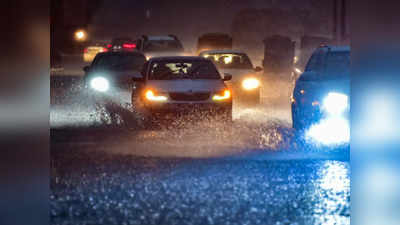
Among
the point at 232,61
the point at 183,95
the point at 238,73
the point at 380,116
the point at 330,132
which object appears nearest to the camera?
the point at 380,116

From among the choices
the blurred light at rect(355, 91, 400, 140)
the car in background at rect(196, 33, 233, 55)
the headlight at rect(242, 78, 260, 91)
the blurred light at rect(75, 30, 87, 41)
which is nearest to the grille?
the headlight at rect(242, 78, 260, 91)

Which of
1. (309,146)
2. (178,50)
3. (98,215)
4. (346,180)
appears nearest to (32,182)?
(98,215)

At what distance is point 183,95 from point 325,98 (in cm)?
400

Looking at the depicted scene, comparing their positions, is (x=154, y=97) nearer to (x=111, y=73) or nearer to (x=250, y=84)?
(x=250, y=84)

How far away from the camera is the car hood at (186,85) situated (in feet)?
58.0

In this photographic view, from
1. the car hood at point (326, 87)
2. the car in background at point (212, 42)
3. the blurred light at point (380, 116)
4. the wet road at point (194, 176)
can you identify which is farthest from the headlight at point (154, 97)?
the car in background at point (212, 42)

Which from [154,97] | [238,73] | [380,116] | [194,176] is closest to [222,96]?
[154,97]

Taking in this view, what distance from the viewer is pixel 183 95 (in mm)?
17625

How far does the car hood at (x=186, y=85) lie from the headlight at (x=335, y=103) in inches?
150

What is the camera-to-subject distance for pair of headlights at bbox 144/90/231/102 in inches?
694

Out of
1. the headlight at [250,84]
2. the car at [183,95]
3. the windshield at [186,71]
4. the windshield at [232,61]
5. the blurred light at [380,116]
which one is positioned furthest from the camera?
the windshield at [232,61]

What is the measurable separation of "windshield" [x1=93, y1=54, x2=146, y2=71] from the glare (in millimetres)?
8723

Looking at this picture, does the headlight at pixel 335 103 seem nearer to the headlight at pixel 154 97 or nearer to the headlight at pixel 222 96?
the headlight at pixel 222 96

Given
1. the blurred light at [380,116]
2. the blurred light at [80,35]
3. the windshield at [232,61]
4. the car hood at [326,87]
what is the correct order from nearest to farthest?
the blurred light at [380,116], the car hood at [326,87], the windshield at [232,61], the blurred light at [80,35]
